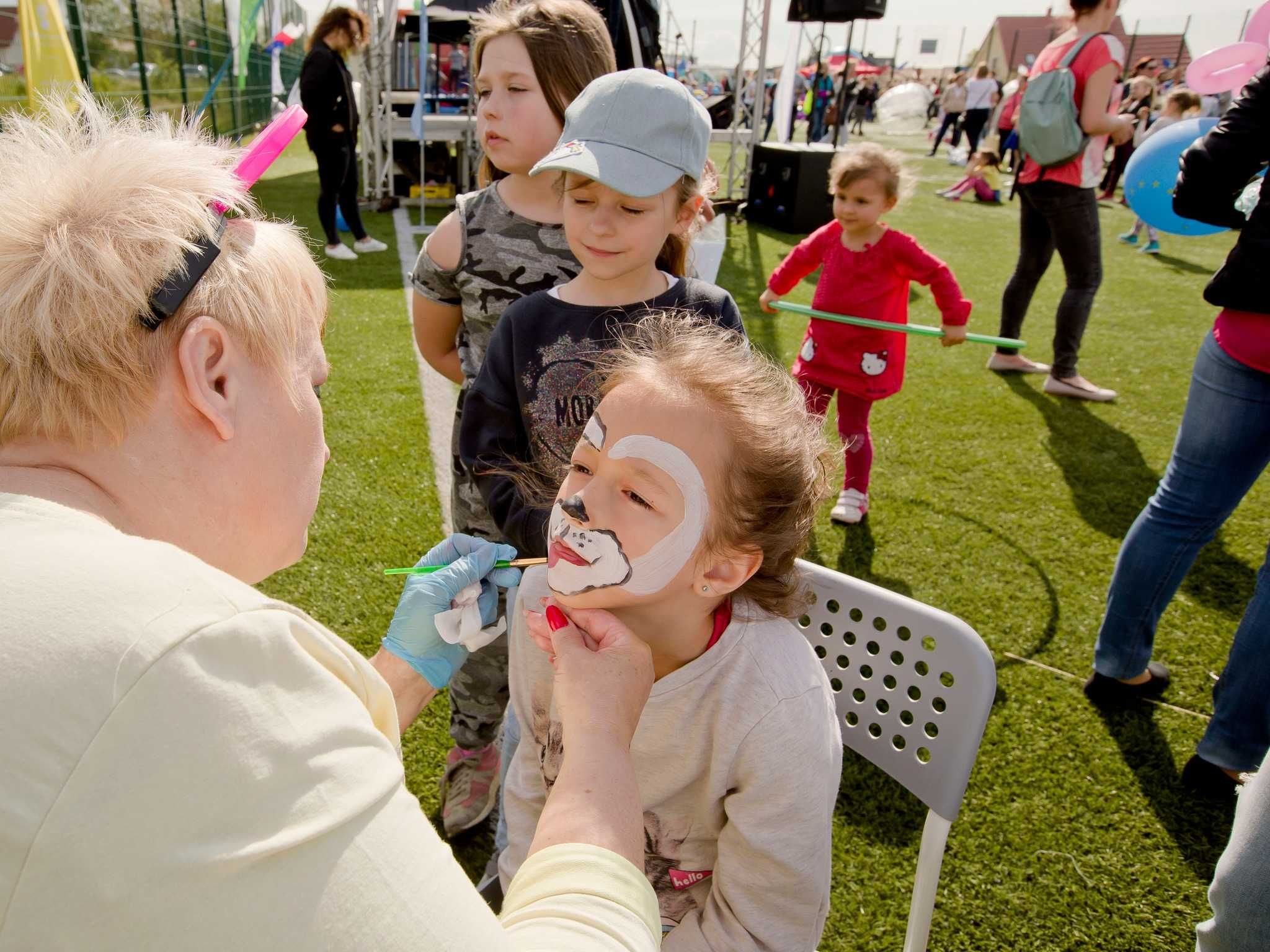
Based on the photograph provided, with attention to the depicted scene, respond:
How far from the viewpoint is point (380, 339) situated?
5629mm

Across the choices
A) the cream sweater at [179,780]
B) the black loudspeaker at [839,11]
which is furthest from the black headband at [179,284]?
the black loudspeaker at [839,11]

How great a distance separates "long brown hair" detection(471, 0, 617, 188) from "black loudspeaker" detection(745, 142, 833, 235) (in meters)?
7.89

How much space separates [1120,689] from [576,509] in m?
2.21

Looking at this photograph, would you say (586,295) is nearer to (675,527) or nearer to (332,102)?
(675,527)

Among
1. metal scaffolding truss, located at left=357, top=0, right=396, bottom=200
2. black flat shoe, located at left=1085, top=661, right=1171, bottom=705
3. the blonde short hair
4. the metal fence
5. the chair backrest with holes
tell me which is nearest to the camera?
the blonde short hair

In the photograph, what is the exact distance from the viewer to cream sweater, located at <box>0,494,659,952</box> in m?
0.58

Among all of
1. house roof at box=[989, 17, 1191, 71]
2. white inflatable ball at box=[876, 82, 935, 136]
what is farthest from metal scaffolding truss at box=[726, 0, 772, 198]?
house roof at box=[989, 17, 1191, 71]

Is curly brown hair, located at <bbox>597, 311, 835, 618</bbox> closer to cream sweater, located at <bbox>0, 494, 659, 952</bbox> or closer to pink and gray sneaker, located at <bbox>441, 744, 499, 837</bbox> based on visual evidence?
cream sweater, located at <bbox>0, 494, 659, 952</bbox>

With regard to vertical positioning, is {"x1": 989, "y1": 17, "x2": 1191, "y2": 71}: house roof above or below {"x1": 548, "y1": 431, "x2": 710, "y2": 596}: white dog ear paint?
above

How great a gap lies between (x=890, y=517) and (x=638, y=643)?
293 cm

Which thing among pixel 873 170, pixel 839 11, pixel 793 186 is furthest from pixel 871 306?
pixel 839 11

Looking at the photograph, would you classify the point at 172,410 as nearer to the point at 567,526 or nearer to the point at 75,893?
the point at 75,893

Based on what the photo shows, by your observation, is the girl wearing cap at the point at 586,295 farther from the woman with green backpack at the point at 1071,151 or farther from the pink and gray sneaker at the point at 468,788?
the woman with green backpack at the point at 1071,151

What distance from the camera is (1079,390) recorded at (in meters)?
5.33
